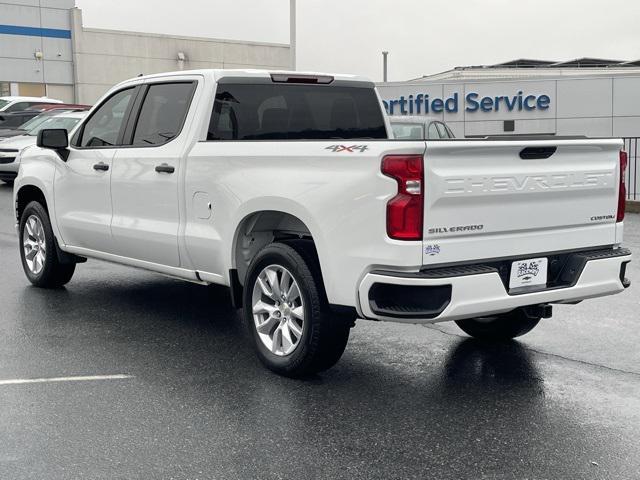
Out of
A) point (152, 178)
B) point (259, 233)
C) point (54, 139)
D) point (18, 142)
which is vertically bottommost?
point (259, 233)

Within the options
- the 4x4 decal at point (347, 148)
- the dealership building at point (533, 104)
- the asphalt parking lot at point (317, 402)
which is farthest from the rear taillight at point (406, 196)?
the dealership building at point (533, 104)

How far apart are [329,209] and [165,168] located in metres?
1.77

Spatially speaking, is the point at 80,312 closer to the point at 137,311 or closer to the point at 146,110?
the point at 137,311

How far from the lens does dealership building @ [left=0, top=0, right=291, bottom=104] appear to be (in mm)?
48406

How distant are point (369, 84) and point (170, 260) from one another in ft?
6.96

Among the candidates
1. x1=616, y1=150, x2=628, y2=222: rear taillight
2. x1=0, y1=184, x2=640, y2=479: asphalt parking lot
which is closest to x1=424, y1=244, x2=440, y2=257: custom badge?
x1=0, y1=184, x2=640, y2=479: asphalt parking lot

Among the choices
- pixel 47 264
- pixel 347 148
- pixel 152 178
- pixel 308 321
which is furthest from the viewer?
pixel 47 264

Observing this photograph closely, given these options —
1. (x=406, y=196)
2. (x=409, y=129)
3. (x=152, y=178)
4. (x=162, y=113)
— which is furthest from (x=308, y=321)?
(x=409, y=129)

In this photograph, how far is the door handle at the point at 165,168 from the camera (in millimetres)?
6288

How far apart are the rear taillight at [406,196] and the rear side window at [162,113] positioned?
227 cm

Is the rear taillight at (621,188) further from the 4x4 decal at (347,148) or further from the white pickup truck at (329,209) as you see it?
the 4x4 decal at (347,148)

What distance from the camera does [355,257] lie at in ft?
16.1

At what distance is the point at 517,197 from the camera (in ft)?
16.4

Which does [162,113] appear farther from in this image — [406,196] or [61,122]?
[61,122]
